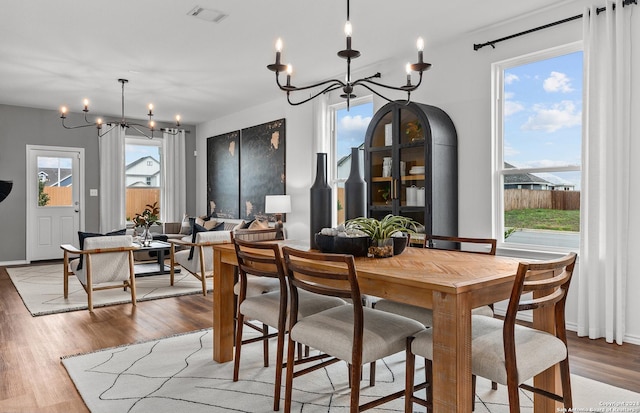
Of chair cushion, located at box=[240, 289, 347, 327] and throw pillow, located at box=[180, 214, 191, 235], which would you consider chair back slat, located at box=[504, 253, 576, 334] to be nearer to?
chair cushion, located at box=[240, 289, 347, 327]

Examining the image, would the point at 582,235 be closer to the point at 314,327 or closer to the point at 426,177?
the point at 426,177

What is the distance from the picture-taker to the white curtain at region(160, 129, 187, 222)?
9133 mm

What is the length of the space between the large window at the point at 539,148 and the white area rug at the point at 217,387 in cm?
160

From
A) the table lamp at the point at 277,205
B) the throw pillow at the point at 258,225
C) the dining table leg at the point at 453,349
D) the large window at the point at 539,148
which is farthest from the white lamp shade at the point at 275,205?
the dining table leg at the point at 453,349

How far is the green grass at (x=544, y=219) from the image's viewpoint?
12.6ft

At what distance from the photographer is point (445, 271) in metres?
2.00

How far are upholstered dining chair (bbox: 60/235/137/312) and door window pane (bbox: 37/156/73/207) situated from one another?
153 inches

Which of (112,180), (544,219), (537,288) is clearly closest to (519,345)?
(537,288)

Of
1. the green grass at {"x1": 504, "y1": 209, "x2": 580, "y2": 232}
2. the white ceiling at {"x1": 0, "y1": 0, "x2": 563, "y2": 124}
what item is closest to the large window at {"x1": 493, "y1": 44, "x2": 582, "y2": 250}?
the green grass at {"x1": 504, "y1": 209, "x2": 580, "y2": 232}

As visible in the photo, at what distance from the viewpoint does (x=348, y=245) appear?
94.3 inches

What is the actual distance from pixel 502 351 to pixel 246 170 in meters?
6.57

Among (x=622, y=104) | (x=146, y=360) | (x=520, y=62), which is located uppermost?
(x=520, y=62)

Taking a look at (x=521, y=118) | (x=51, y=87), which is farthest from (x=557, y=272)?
(x=51, y=87)

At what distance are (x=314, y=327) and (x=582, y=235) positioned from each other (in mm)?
2485
